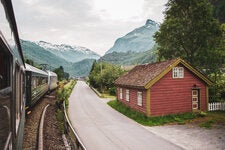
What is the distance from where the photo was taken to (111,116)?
23.7 m

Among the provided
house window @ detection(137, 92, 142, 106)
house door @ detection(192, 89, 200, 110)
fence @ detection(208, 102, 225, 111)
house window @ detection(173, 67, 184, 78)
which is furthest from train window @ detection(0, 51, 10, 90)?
fence @ detection(208, 102, 225, 111)

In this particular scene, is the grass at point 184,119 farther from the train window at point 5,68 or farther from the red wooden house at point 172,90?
the train window at point 5,68

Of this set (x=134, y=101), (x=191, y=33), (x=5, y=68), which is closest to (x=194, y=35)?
(x=191, y=33)

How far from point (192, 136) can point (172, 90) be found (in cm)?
695

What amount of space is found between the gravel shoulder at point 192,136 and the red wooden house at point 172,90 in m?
3.12

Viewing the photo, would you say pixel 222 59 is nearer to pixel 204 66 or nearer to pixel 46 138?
pixel 204 66

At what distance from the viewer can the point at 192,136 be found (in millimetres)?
15875

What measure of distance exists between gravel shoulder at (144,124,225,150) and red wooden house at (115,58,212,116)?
312 centimetres

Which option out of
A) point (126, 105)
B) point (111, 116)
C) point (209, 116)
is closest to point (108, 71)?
point (126, 105)

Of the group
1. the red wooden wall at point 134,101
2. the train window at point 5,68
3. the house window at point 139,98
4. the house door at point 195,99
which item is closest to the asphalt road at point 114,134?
the red wooden wall at point 134,101

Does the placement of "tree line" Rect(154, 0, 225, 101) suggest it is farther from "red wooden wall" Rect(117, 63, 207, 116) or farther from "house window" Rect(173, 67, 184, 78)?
"house window" Rect(173, 67, 184, 78)

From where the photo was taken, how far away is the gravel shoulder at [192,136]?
1402 centimetres

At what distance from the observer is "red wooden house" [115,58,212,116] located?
21.5 m

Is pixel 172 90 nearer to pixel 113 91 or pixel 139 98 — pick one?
pixel 139 98
